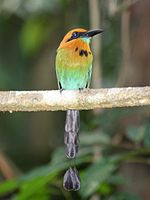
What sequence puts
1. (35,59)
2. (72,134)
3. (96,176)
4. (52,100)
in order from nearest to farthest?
(52,100), (72,134), (96,176), (35,59)

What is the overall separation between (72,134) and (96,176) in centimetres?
36

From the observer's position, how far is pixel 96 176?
11.3 feet

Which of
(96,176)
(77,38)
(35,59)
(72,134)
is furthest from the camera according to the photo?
(35,59)

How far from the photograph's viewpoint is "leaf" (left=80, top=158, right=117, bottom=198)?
3.43m

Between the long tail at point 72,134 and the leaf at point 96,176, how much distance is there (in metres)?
0.31

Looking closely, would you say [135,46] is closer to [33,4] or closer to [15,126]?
[33,4]

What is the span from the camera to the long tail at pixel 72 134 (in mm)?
3221

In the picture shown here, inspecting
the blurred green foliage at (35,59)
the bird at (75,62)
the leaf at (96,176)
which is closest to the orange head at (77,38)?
the bird at (75,62)

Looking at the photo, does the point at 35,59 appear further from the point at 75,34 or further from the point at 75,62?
the point at 75,62

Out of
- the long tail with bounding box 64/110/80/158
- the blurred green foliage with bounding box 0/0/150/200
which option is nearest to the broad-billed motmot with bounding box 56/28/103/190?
the long tail with bounding box 64/110/80/158

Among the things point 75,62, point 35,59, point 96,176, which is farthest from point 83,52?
point 35,59

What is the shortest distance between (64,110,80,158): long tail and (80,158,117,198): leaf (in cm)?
31

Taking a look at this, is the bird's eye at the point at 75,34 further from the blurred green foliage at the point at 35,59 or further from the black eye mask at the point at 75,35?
the blurred green foliage at the point at 35,59

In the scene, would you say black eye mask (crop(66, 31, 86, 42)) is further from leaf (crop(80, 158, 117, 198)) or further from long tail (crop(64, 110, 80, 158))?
leaf (crop(80, 158, 117, 198))
